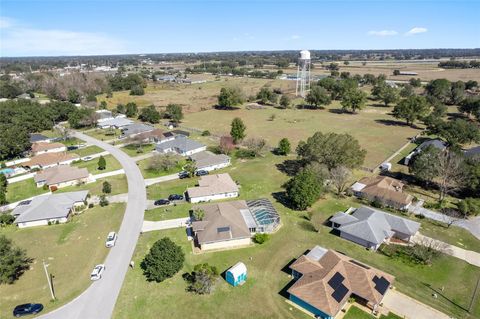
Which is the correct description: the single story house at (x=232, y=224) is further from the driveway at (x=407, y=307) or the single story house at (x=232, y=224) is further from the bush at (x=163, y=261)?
the driveway at (x=407, y=307)

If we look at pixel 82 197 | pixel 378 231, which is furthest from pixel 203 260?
pixel 82 197

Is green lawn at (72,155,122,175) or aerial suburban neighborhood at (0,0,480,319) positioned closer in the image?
aerial suburban neighborhood at (0,0,480,319)

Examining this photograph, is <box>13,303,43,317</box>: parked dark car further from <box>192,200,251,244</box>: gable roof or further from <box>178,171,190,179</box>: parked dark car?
<box>178,171,190,179</box>: parked dark car

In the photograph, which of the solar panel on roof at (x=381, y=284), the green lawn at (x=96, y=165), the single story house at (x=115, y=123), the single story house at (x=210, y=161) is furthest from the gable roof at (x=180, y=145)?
the solar panel on roof at (x=381, y=284)

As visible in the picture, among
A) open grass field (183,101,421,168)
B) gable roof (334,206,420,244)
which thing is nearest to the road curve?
gable roof (334,206,420,244)

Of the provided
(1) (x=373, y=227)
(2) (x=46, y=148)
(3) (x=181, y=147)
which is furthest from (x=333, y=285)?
(2) (x=46, y=148)

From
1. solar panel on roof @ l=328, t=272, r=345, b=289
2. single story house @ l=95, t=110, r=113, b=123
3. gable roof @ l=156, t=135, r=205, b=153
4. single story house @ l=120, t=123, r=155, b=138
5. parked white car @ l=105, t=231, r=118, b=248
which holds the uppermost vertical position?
single story house @ l=95, t=110, r=113, b=123
